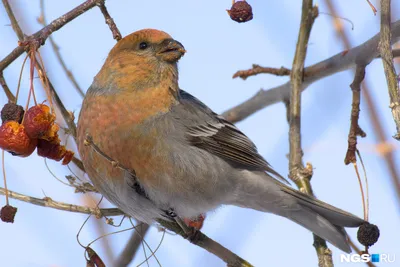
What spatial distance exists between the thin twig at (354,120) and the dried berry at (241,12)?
710mm

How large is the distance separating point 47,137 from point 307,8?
6.66 feet

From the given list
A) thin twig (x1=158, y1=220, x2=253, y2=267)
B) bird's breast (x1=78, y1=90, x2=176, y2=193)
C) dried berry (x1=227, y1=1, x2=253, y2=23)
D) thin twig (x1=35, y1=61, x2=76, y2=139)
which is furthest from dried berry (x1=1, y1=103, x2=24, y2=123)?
thin twig (x1=158, y1=220, x2=253, y2=267)

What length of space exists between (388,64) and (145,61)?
205 centimetres

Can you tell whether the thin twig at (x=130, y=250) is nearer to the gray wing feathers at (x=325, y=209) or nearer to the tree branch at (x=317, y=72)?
the gray wing feathers at (x=325, y=209)

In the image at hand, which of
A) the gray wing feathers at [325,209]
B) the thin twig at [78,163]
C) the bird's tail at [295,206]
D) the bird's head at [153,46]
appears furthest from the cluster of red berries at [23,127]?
the gray wing feathers at [325,209]

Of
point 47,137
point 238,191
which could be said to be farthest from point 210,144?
point 47,137

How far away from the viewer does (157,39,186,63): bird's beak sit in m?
4.05

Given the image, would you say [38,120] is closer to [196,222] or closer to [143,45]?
[143,45]

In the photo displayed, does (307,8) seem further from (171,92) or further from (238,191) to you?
(238,191)

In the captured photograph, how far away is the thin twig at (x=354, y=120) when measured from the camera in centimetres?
322

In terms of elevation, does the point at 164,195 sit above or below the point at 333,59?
below

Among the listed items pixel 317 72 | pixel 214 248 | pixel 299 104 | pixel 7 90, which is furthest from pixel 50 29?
pixel 317 72

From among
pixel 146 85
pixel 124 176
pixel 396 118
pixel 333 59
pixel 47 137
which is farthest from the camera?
pixel 333 59

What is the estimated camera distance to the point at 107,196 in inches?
150
